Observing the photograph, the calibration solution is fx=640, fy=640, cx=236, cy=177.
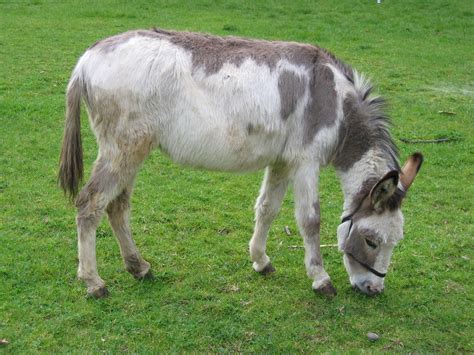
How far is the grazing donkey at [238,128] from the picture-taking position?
467 centimetres

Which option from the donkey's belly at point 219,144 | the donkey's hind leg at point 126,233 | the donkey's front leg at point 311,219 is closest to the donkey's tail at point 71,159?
→ the donkey's hind leg at point 126,233

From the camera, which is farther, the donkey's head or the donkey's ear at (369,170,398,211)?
the donkey's head

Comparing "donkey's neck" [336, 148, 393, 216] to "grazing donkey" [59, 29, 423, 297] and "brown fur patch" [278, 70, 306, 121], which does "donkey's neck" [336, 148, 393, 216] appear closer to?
"grazing donkey" [59, 29, 423, 297]

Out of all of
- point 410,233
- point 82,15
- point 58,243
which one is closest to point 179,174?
point 58,243

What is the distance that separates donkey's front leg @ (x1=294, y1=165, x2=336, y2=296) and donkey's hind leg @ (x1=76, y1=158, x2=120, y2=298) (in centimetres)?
141

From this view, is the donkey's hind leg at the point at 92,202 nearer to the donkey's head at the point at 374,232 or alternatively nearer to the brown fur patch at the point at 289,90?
the brown fur patch at the point at 289,90

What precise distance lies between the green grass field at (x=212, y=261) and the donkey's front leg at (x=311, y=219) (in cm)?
14

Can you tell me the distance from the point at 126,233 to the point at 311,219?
1483 millimetres

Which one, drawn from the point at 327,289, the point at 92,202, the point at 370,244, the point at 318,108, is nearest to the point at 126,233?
the point at 92,202

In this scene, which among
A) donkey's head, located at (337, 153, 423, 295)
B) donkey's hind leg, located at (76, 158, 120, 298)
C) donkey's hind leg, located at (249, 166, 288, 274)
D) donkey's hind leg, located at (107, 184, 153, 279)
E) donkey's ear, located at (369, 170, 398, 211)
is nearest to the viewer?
donkey's ear, located at (369, 170, 398, 211)

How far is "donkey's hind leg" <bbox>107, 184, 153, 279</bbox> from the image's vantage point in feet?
16.6

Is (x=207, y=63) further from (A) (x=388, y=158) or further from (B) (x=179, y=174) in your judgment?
(B) (x=179, y=174)

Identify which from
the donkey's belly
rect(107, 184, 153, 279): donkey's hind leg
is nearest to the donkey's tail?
rect(107, 184, 153, 279): donkey's hind leg

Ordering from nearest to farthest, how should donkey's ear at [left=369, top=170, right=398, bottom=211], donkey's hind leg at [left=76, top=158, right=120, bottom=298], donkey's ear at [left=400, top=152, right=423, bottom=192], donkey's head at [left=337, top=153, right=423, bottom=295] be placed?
donkey's ear at [left=369, top=170, right=398, bottom=211] < donkey's hind leg at [left=76, top=158, right=120, bottom=298] < donkey's head at [left=337, top=153, right=423, bottom=295] < donkey's ear at [left=400, top=152, right=423, bottom=192]
